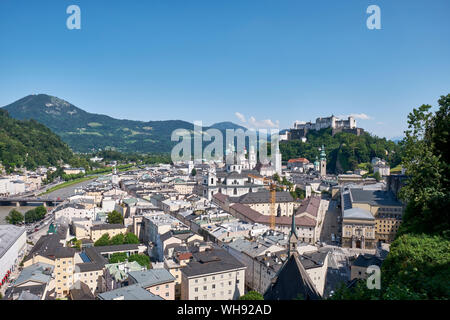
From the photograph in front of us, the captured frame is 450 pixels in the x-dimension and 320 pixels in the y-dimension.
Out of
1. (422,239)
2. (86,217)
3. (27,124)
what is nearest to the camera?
(422,239)

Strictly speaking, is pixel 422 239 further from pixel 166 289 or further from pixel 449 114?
pixel 166 289

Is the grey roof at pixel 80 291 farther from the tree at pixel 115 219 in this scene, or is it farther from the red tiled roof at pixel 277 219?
the red tiled roof at pixel 277 219

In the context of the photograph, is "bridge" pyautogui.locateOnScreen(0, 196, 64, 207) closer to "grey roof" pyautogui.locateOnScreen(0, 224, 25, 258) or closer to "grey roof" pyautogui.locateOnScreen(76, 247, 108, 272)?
"grey roof" pyautogui.locateOnScreen(0, 224, 25, 258)

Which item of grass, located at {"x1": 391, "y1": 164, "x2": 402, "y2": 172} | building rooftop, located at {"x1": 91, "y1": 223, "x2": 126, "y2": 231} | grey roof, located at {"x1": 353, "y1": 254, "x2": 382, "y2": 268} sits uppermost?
grass, located at {"x1": 391, "y1": 164, "x2": 402, "y2": 172}

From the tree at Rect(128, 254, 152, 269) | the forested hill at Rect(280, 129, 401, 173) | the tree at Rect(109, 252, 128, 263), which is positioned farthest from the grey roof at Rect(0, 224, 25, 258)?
the forested hill at Rect(280, 129, 401, 173)

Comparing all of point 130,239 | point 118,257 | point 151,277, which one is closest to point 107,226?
point 130,239

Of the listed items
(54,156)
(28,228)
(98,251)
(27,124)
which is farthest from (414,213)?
(27,124)
